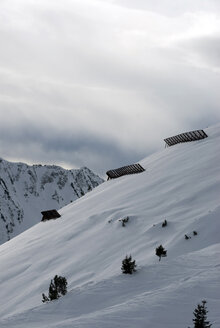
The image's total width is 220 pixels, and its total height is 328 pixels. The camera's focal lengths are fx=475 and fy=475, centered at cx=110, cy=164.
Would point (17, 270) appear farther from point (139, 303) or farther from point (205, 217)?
point (139, 303)

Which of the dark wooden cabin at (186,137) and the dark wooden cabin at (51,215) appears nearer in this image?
the dark wooden cabin at (51,215)

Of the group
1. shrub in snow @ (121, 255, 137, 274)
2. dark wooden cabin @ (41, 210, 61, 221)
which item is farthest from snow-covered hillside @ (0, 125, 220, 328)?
dark wooden cabin @ (41, 210, 61, 221)

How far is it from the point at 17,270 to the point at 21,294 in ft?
9.56

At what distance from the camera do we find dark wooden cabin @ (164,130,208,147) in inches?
1126

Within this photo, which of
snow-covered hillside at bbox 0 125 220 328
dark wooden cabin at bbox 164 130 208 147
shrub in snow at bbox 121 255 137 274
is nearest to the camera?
snow-covered hillside at bbox 0 125 220 328

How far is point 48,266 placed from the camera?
625 inches

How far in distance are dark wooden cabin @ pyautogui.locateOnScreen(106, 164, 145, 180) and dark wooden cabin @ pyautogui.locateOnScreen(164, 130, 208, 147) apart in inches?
153

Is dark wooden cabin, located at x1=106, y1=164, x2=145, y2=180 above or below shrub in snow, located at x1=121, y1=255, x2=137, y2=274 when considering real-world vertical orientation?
above

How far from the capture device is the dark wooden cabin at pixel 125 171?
2766 cm

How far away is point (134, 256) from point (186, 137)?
17.6m

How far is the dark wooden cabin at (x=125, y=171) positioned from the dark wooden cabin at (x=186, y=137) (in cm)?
389

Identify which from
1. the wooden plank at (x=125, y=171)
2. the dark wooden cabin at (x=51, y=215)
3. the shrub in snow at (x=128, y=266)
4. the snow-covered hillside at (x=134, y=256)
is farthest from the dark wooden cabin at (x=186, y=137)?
the shrub in snow at (x=128, y=266)

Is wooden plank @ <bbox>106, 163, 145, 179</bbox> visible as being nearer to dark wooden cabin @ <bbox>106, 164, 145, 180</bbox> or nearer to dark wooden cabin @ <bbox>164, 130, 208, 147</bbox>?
dark wooden cabin @ <bbox>106, 164, 145, 180</bbox>

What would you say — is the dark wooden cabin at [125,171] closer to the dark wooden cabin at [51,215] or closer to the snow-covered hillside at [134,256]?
the snow-covered hillside at [134,256]
